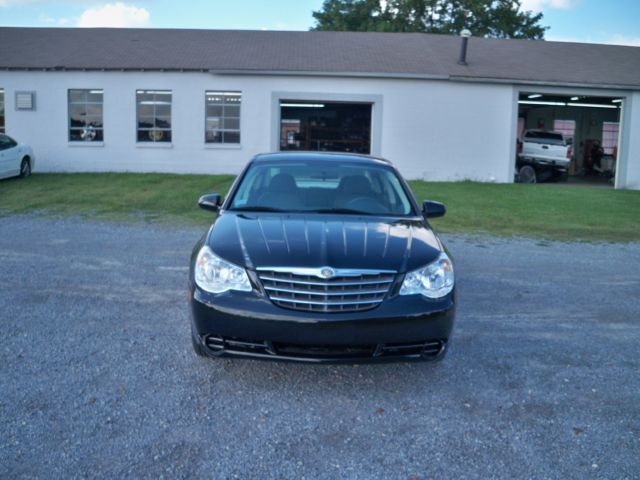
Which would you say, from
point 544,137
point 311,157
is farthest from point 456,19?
point 311,157

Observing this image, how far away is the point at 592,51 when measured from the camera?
27.2 meters

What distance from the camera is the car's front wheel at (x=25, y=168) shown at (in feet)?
67.1

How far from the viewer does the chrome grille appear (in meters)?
4.20

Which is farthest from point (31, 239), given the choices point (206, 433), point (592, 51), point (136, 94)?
point (592, 51)

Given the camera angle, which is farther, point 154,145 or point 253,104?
point 154,145

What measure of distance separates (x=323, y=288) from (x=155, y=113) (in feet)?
64.6

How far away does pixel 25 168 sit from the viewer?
20.7 metres

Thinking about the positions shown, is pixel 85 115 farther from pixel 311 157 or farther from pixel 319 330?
pixel 319 330

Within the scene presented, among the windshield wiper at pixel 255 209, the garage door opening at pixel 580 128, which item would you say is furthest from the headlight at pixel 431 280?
the garage door opening at pixel 580 128

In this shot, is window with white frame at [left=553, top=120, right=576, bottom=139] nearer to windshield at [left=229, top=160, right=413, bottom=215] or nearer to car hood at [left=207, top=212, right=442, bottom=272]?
windshield at [left=229, top=160, right=413, bottom=215]

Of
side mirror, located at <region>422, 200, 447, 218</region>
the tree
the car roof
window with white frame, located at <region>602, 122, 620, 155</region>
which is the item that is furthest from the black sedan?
the tree

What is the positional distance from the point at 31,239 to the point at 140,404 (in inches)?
282

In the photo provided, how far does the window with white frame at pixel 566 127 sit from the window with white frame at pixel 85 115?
2105 cm

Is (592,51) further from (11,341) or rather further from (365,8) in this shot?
(11,341)
